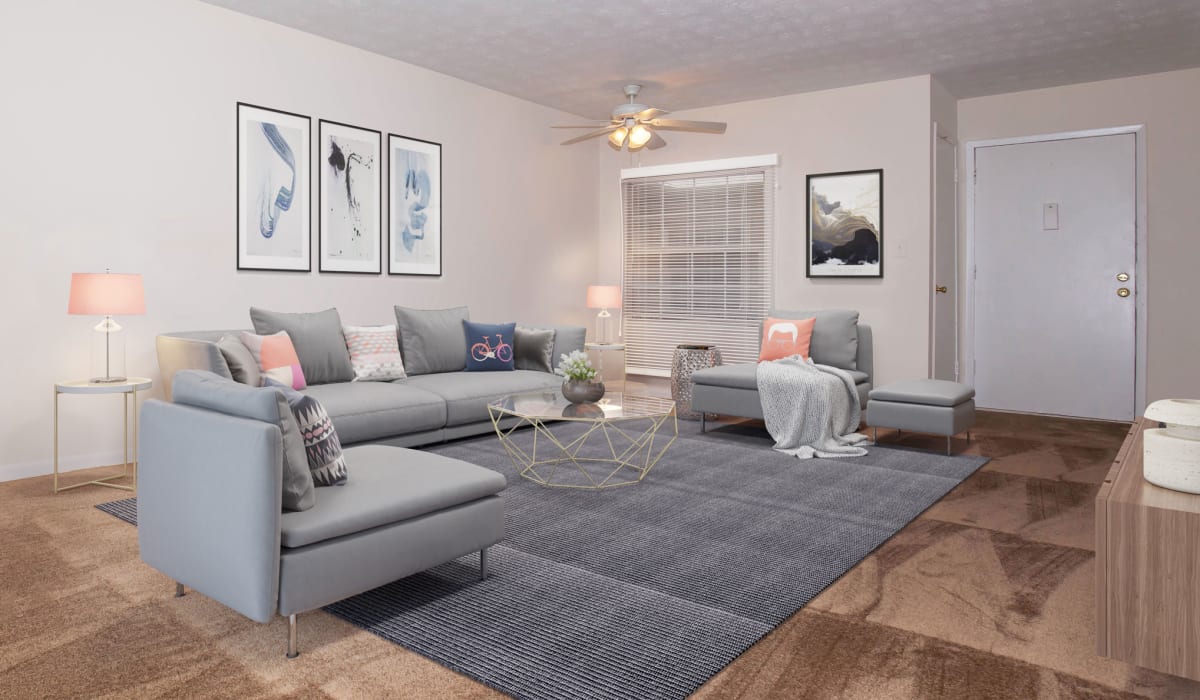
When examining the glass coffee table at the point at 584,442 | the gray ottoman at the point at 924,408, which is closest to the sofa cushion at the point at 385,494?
the glass coffee table at the point at 584,442

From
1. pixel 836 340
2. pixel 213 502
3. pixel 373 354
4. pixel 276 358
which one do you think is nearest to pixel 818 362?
pixel 836 340

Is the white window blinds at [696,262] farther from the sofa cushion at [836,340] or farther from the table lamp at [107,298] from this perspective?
the table lamp at [107,298]

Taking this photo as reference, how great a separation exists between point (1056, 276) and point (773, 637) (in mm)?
5584

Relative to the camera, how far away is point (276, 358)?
4328mm

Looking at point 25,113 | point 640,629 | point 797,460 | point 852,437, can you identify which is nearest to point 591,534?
point 640,629

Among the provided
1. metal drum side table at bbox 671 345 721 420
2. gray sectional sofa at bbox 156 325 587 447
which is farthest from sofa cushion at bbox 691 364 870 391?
gray sectional sofa at bbox 156 325 587 447

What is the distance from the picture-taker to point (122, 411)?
14.8 feet

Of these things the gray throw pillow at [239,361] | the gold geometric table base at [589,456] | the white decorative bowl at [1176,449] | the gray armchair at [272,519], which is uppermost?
the gray throw pillow at [239,361]

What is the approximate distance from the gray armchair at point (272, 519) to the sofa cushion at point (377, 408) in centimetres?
169

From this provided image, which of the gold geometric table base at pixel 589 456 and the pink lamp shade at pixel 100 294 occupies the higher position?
the pink lamp shade at pixel 100 294

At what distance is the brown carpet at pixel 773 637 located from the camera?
6.50ft

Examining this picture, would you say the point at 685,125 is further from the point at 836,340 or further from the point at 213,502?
the point at 213,502

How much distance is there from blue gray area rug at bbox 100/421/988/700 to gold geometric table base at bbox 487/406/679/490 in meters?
0.12

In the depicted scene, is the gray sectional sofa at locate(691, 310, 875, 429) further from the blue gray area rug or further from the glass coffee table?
the blue gray area rug
